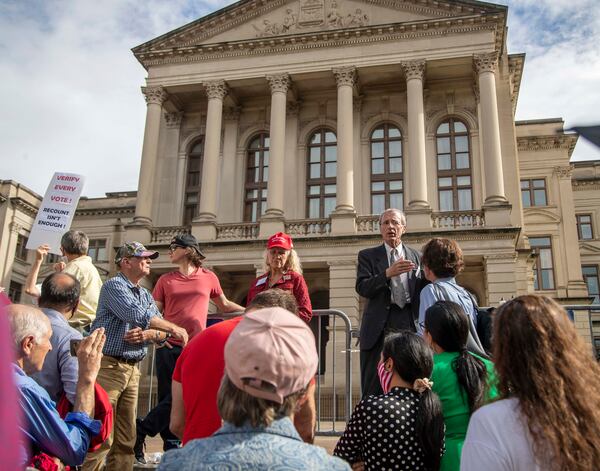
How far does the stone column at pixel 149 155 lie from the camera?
26375 mm

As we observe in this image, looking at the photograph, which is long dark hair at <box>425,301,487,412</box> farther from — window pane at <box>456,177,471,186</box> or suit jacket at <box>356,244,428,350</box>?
window pane at <box>456,177,471,186</box>

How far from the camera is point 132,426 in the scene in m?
4.93

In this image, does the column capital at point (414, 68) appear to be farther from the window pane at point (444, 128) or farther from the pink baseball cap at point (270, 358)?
the pink baseball cap at point (270, 358)

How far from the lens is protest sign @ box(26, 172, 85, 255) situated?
868cm

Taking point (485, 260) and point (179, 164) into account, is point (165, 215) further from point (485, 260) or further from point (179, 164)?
point (485, 260)

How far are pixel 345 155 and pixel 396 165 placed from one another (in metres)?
2.87

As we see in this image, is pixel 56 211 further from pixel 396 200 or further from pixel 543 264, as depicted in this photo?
pixel 543 264

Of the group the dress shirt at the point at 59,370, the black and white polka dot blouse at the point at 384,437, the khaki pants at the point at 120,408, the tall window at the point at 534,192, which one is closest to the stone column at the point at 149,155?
the tall window at the point at 534,192

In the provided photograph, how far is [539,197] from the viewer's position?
34.4 m

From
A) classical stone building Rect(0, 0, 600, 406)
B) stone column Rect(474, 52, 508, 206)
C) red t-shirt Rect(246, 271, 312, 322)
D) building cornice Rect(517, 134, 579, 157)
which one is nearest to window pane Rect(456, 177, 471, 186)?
classical stone building Rect(0, 0, 600, 406)

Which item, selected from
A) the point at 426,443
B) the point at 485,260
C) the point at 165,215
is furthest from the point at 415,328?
the point at 165,215

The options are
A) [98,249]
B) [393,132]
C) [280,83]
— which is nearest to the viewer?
[280,83]

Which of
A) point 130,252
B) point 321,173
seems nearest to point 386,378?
point 130,252

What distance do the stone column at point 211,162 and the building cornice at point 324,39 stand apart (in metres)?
1.79
